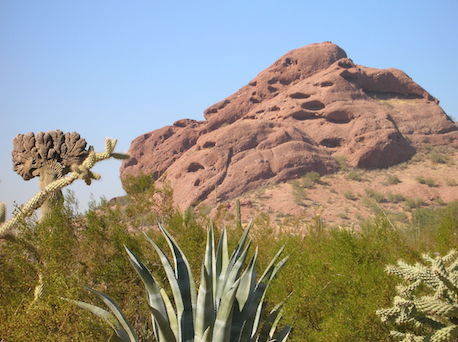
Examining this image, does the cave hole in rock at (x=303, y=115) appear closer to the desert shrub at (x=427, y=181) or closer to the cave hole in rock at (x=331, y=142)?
the cave hole in rock at (x=331, y=142)

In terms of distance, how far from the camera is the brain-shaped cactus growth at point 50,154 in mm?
10564

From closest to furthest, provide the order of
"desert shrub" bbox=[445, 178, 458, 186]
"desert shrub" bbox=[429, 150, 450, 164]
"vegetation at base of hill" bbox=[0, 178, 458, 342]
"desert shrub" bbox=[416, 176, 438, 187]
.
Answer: "vegetation at base of hill" bbox=[0, 178, 458, 342], "desert shrub" bbox=[445, 178, 458, 186], "desert shrub" bbox=[416, 176, 438, 187], "desert shrub" bbox=[429, 150, 450, 164]

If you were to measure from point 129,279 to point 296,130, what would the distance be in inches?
1734

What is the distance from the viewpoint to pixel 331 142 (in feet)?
177

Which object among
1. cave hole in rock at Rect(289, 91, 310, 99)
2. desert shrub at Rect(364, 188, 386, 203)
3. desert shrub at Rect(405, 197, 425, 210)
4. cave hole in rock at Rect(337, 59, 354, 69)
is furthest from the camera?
cave hole in rock at Rect(337, 59, 354, 69)

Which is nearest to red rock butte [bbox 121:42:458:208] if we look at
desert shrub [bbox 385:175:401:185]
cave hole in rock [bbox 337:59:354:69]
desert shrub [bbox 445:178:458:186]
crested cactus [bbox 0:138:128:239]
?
cave hole in rock [bbox 337:59:354:69]

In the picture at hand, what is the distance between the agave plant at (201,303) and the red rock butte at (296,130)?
3975 centimetres

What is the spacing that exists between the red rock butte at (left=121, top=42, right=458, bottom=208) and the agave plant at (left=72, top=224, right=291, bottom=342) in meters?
39.7

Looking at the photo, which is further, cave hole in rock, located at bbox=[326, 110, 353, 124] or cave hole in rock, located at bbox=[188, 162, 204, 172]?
cave hole in rock, located at bbox=[326, 110, 353, 124]

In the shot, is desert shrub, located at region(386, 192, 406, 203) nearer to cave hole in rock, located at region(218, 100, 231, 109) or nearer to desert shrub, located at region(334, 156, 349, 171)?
desert shrub, located at region(334, 156, 349, 171)

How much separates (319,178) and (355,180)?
3054 mm

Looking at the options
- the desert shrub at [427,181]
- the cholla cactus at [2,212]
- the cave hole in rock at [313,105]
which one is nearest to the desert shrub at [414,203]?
the desert shrub at [427,181]

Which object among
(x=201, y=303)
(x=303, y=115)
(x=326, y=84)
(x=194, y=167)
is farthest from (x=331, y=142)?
(x=201, y=303)

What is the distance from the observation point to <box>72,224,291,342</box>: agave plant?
4756 millimetres
